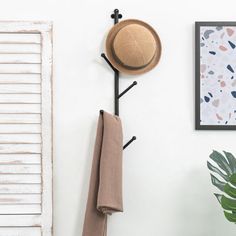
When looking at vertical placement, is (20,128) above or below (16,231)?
above

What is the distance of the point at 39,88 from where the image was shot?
1.78 metres

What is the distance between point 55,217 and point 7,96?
21.4 inches

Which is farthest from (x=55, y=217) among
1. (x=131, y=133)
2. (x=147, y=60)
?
(x=147, y=60)

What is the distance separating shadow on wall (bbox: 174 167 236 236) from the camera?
71.9 inches

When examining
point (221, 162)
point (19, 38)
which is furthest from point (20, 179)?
point (221, 162)

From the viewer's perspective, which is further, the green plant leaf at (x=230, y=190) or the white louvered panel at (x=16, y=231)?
the white louvered panel at (x=16, y=231)

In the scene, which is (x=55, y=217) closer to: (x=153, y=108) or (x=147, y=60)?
(x=153, y=108)

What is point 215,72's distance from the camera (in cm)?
180

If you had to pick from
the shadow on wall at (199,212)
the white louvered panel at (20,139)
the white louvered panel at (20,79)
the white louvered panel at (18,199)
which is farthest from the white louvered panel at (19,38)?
the shadow on wall at (199,212)

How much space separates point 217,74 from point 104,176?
0.64 m

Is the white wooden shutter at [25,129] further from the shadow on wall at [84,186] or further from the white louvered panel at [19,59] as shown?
the shadow on wall at [84,186]

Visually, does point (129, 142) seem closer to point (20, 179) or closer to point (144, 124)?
point (144, 124)

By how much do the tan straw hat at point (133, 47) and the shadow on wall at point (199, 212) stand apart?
0.54m

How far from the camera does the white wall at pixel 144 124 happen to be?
1811 millimetres
